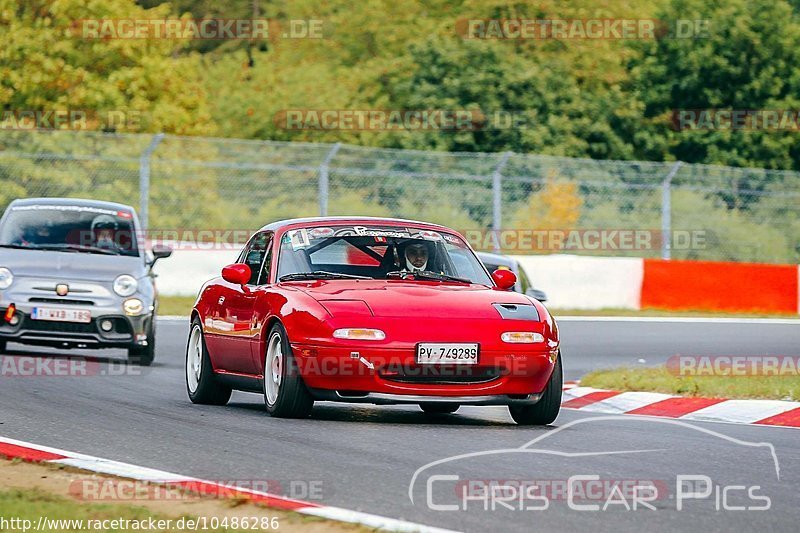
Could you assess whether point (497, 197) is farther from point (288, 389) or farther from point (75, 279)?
point (288, 389)

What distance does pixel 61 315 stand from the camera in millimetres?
15039

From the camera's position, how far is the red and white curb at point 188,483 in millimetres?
6234

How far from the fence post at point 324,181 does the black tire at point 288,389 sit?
17396 mm

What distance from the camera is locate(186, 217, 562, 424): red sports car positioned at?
9781mm

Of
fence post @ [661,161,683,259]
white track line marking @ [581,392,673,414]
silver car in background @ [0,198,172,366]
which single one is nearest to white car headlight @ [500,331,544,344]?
white track line marking @ [581,392,673,414]

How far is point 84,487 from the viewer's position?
7.12 meters

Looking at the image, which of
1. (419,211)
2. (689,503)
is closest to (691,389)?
(689,503)

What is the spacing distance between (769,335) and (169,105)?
68.8 feet

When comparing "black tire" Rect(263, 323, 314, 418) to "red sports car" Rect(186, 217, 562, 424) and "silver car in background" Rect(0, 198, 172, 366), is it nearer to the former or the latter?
Answer: "red sports car" Rect(186, 217, 562, 424)

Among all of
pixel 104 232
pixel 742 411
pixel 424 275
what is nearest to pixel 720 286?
pixel 104 232

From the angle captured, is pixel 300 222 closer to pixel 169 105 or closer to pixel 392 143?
pixel 169 105

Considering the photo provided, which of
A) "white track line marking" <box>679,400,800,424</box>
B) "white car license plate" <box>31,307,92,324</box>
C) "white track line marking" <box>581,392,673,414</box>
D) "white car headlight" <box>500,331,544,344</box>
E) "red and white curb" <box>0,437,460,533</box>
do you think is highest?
"white car headlight" <box>500,331,544,344</box>

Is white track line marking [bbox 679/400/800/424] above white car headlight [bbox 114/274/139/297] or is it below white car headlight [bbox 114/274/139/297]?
below

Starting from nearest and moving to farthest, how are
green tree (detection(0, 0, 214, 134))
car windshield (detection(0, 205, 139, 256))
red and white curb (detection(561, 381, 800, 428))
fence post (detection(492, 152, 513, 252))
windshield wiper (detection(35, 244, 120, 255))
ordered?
1. red and white curb (detection(561, 381, 800, 428))
2. windshield wiper (detection(35, 244, 120, 255))
3. car windshield (detection(0, 205, 139, 256))
4. fence post (detection(492, 152, 513, 252))
5. green tree (detection(0, 0, 214, 134))
